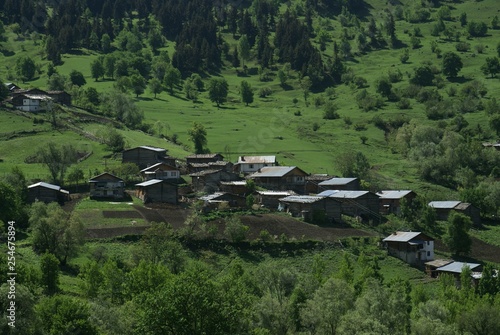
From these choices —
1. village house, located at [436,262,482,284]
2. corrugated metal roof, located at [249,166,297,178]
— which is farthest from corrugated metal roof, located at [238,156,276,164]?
Answer: village house, located at [436,262,482,284]

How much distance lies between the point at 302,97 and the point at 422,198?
255 feet

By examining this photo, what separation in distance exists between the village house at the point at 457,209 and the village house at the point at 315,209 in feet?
56.5

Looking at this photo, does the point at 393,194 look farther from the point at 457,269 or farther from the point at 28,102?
the point at 28,102

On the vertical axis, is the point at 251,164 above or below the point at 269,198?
above

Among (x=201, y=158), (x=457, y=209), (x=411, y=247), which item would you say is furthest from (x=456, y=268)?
(x=201, y=158)

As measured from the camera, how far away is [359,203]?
10350cm

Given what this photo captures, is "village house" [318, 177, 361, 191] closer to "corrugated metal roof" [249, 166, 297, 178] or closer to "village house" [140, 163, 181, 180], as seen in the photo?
"corrugated metal roof" [249, 166, 297, 178]

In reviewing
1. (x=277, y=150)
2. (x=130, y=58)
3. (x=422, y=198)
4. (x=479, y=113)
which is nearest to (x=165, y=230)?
(x=422, y=198)

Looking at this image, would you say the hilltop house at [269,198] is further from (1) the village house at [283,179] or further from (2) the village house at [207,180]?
(1) the village house at [283,179]

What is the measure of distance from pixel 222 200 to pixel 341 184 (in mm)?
19740

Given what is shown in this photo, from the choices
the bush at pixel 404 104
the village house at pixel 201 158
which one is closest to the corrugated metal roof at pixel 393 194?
the village house at pixel 201 158

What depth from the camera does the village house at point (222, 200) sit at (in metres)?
96.9

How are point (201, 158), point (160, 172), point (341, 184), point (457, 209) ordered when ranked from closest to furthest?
point (457, 209) < point (160, 172) < point (341, 184) < point (201, 158)

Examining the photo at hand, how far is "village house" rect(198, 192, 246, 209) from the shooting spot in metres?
96.9
